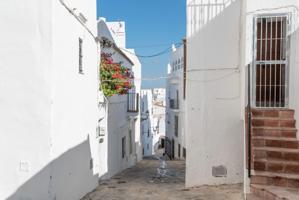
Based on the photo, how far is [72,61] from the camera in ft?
24.3

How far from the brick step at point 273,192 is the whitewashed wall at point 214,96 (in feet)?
10.9

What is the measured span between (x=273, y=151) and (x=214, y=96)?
3115mm

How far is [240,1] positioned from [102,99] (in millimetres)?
5314

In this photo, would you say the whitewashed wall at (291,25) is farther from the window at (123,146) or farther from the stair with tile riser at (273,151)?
the window at (123,146)

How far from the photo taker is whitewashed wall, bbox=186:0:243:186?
9.04m

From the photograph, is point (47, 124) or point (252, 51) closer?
point (47, 124)

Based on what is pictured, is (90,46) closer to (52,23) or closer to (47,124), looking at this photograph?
(52,23)

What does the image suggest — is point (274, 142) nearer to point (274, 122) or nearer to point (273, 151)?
point (273, 151)

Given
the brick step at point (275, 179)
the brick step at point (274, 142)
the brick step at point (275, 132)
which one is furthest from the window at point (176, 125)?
the brick step at point (275, 179)

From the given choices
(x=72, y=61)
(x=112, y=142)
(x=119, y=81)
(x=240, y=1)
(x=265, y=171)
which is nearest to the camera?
(x=265, y=171)

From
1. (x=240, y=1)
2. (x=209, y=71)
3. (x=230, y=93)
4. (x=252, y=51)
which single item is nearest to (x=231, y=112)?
(x=230, y=93)

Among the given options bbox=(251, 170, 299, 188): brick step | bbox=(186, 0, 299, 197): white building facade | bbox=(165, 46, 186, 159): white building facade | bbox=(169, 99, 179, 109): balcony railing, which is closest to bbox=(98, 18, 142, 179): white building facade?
bbox=(186, 0, 299, 197): white building facade

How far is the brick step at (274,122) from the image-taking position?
718 centimetres

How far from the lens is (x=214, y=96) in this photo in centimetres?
919
